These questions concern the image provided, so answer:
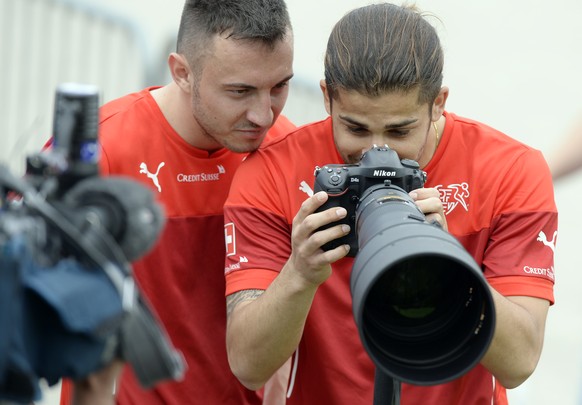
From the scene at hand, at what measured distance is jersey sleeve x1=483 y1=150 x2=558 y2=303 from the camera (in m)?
2.77

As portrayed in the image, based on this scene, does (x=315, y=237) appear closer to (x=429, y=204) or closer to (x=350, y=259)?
(x=429, y=204)

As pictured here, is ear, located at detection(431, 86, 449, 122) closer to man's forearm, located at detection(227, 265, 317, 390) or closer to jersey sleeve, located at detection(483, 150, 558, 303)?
jersey sleeve, located at detection(483, 150, 558, 303)

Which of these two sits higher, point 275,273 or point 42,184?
point 42,184

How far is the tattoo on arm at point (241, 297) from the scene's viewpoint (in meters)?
2.78

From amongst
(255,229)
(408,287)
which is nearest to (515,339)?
(408,287)

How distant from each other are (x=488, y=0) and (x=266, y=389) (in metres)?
5.18

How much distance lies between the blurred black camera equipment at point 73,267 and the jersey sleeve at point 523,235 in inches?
48.3

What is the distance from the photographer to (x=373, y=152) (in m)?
2.58

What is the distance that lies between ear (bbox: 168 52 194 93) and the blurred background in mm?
1131

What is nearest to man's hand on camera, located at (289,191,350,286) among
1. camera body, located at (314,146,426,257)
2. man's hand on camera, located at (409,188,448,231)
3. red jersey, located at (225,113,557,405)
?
camera body, located at (314,146,426,257)

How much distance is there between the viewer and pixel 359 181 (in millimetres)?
2562

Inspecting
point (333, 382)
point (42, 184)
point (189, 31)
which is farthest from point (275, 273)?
point (42, 184)

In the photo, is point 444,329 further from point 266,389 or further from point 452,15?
point 452,15

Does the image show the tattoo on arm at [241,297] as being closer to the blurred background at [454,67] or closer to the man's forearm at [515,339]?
the man's forearm at [515,339]
